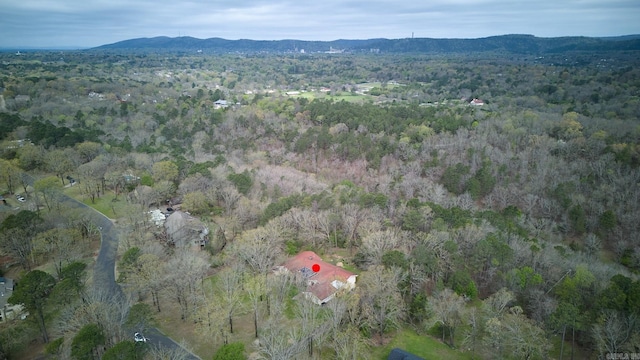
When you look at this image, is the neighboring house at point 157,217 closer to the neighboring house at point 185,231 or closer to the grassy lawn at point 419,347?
the neighboring house at point 185,231

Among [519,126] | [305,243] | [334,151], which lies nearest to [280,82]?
[334,151]

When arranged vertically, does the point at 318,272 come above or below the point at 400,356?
above

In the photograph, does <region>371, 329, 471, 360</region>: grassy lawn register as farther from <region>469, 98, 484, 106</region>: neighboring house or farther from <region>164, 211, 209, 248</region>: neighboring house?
<region>469, 98, 484, 106</region>: neighboring house

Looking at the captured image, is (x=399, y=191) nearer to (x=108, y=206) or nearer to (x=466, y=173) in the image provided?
(x=466, y=173)

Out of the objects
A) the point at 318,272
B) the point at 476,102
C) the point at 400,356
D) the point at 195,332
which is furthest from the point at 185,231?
the point at 476,102

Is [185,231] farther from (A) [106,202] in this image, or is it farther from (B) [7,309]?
(A) [106,202]

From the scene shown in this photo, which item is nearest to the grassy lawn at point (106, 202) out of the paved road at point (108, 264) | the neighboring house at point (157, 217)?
the paved road at point (108, 264)

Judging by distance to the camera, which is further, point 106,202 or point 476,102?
point 476,102

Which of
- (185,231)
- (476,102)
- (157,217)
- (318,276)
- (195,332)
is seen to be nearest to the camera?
(195,332)
